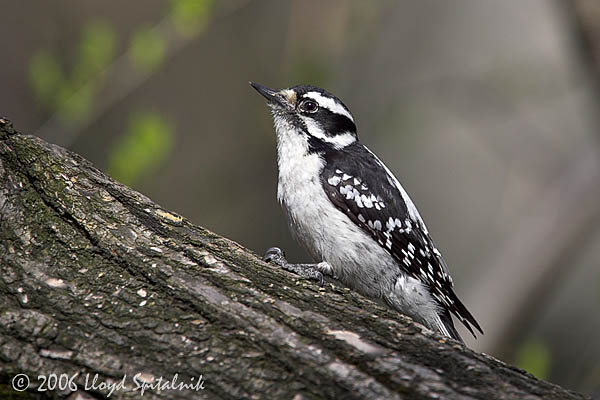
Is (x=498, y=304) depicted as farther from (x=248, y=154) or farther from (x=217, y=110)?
(x=217, y=110)

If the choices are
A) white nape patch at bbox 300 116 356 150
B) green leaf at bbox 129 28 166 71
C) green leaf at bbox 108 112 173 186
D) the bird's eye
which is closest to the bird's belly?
white nape patch at bbox 300 116 356 150

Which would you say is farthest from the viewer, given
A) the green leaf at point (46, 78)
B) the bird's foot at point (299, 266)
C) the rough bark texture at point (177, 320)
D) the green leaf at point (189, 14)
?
the green leaf at point (189, 14)

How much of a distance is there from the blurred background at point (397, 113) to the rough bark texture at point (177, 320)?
5.46ft

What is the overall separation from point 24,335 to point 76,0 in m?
6.26

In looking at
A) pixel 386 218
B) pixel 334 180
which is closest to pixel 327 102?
pixel 334 180

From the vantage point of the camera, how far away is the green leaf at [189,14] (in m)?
4.66

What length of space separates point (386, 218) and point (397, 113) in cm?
256

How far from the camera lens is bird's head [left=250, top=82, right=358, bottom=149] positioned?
4914 mm

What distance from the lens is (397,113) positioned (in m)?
6.83

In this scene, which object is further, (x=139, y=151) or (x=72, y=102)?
(x=72, y=102)

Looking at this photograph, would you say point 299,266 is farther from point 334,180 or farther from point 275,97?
point 275,97

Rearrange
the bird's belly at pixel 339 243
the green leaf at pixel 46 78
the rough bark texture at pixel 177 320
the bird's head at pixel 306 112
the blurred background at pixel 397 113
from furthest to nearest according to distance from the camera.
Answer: the blurred background at pixel 397 113, the bird's head at pixel 306 112, the green leaf at pixel 46 78, the bird's belly at pixel 339 243, the rough bark texture at pixel 177 320

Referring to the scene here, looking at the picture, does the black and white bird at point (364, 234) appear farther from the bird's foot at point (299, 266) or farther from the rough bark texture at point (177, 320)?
the rough bark texture at point (177, 320)

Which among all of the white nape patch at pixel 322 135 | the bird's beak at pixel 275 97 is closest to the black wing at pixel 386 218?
the white nape patch at pixel 322 135
